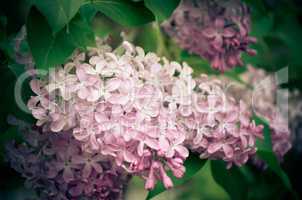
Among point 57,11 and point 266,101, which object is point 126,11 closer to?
point 57,11

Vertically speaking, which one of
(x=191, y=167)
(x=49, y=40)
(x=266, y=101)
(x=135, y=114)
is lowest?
(x=266, y=101)

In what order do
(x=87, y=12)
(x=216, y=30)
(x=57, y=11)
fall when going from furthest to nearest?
(x=216, y=30) → (x=87, y=12) → (x=57, y=11)

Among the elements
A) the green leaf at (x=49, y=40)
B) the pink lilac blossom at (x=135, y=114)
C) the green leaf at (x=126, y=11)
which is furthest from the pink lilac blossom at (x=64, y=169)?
the green leaf at (x=126, y=11)

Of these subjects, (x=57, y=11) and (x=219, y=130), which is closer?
(x=57, y=11)

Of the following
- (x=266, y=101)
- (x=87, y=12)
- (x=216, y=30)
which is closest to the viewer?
(x=87, y=12)

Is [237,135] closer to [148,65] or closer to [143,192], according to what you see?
[148,65]

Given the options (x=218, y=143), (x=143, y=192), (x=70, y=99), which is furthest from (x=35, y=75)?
(x=143, y=192)

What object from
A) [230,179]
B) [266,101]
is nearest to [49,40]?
[230,179]

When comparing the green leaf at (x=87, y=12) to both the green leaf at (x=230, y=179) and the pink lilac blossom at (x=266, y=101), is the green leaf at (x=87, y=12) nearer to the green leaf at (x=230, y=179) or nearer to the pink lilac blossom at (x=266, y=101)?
the green leaf at (x=230, y=179)
